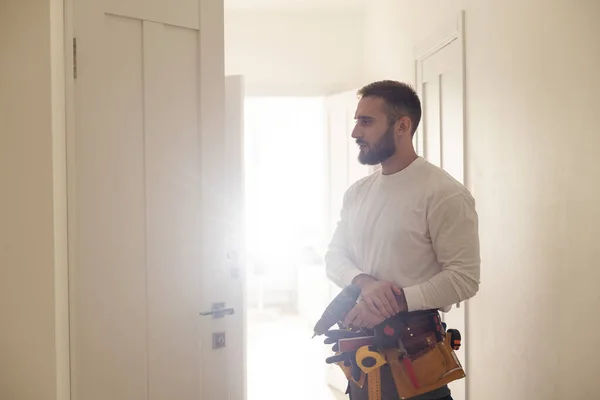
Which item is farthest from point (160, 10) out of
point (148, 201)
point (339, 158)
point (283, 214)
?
point (283, 214)

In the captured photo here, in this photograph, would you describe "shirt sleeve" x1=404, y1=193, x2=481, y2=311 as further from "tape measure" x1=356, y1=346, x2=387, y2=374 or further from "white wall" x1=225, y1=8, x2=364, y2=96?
"white wall" x1=225, y1=8, x2=364, y2=96

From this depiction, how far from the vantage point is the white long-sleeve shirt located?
1437 mm

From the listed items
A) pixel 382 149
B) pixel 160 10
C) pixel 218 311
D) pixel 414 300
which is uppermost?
pixel 160 10

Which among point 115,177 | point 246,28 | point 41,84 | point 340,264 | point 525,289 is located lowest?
point 525,289

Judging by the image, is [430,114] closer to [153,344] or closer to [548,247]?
[548,247]

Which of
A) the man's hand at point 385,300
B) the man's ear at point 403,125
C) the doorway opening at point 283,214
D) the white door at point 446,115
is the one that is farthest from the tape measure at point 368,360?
the doorway opening at point 283,214

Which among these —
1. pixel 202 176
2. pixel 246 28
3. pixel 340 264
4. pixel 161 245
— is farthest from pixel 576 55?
pixel 246 28

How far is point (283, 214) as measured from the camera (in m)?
6.88

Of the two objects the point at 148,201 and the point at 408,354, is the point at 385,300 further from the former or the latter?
the point at 148,201

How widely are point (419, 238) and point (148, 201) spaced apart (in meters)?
0.90

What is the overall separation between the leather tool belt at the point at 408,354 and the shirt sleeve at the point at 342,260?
212 millimetres

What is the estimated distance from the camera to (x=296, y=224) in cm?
685

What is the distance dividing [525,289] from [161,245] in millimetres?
1282

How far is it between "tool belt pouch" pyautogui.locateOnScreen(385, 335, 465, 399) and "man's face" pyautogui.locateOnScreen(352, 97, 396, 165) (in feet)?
1.92
